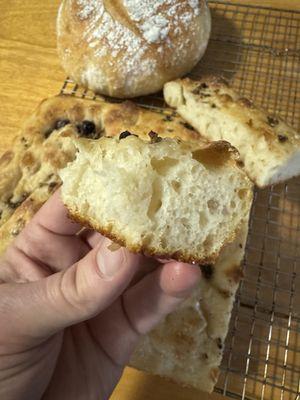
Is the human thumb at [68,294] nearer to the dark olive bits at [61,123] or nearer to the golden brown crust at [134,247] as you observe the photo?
the golden brown crust at [134,247]

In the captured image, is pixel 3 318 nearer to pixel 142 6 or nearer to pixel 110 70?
pixel 110 70

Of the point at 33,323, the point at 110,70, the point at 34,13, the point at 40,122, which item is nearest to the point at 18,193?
the point at 40,122

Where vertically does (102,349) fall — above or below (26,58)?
below

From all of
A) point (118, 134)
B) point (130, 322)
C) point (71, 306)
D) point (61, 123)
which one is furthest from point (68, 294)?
point (61, 123)

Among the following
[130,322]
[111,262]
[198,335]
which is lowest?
[198,335]

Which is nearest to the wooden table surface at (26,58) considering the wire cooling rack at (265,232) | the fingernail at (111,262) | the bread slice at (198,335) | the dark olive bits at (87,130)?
the wire cooling rack at (265,232)

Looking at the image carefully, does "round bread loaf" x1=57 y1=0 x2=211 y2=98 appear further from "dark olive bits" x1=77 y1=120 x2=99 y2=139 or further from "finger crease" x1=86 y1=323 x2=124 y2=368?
"finger crease" x1=86 y1=323 x2=124 y2=368

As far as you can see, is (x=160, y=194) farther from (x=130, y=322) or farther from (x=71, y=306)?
(x=130, y=322)
